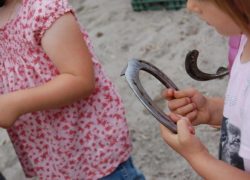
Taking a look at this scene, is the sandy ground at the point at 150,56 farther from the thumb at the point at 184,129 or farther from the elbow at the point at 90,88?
the thumb at the point at 184,129

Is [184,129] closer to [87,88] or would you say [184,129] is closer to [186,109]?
[186,109]

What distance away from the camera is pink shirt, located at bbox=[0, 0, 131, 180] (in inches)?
46.3

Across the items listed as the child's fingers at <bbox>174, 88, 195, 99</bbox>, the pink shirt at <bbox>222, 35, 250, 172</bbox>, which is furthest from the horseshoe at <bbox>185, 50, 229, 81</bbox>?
the pink shirt at <bbox>222, 35, 250, 172</bbox>

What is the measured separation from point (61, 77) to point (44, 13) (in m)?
0.14

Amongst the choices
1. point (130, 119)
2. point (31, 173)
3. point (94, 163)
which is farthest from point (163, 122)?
point (130, 119)

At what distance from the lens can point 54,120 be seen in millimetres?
1296

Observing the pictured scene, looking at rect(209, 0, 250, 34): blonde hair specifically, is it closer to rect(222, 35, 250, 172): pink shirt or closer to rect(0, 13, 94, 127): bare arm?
rect(222, 35, 250, 172): pink shirt

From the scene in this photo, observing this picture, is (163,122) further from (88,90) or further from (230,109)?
(88,90)

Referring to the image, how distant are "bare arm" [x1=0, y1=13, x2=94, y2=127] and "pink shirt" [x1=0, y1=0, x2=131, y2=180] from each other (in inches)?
1.3

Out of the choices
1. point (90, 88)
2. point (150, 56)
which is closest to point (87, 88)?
point (90, 88)

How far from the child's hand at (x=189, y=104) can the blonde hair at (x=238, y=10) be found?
302 mm

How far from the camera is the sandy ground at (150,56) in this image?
2.07 m

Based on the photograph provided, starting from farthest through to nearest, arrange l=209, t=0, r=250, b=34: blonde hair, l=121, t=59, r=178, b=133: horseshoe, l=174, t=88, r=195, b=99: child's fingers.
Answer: l=174, t=88, r=195, b=99: child's fingers
l=121, t=59, r=178, b=133: horseshoe
l=209, t=0, r=250, b=34: blonde hair

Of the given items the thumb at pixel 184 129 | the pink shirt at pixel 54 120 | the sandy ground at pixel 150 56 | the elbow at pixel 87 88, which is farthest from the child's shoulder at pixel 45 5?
the sandy ground at pixel 150 56
